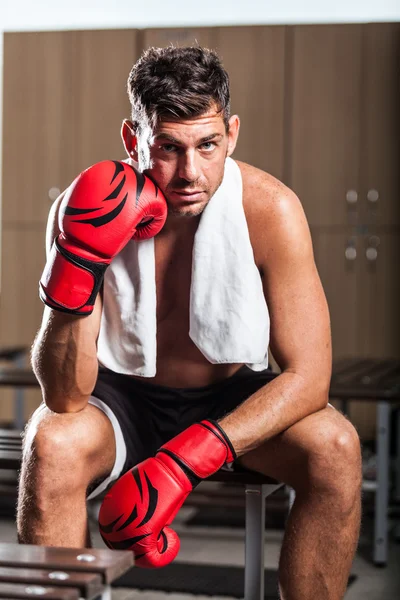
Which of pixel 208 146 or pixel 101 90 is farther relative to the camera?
pixel 101 90

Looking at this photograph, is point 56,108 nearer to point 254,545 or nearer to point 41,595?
point 254,545

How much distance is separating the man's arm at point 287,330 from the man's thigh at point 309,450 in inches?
1.1

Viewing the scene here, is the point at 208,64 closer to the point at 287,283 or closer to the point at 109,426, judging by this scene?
the point at 287,283

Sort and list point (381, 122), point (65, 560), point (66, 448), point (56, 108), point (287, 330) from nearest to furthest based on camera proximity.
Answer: point (65, 560)
point (66, 448)
point (287, 330)
point (381, 122)
point (56, 108)

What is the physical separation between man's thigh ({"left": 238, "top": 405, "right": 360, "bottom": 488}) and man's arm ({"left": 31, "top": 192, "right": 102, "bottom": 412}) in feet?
1.25

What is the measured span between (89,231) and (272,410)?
504 millimetres

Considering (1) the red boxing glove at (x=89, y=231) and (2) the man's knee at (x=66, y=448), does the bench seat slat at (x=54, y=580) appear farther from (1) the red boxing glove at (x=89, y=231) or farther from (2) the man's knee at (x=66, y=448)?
(1) the red boxing glove at (x=89, y=231)

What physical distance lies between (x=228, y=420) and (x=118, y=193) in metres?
0.48

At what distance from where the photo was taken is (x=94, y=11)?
533 centimetres

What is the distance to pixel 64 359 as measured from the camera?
181 cm

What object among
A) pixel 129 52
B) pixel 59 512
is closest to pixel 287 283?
pixel 59 512

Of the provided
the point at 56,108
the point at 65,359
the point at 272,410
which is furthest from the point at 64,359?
the point at 56,108

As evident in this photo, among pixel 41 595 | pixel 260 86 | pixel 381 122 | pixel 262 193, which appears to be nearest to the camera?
pixel 41 595

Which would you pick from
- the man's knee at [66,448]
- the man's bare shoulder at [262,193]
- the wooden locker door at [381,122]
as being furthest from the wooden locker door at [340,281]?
the man's knee at [66,448]
